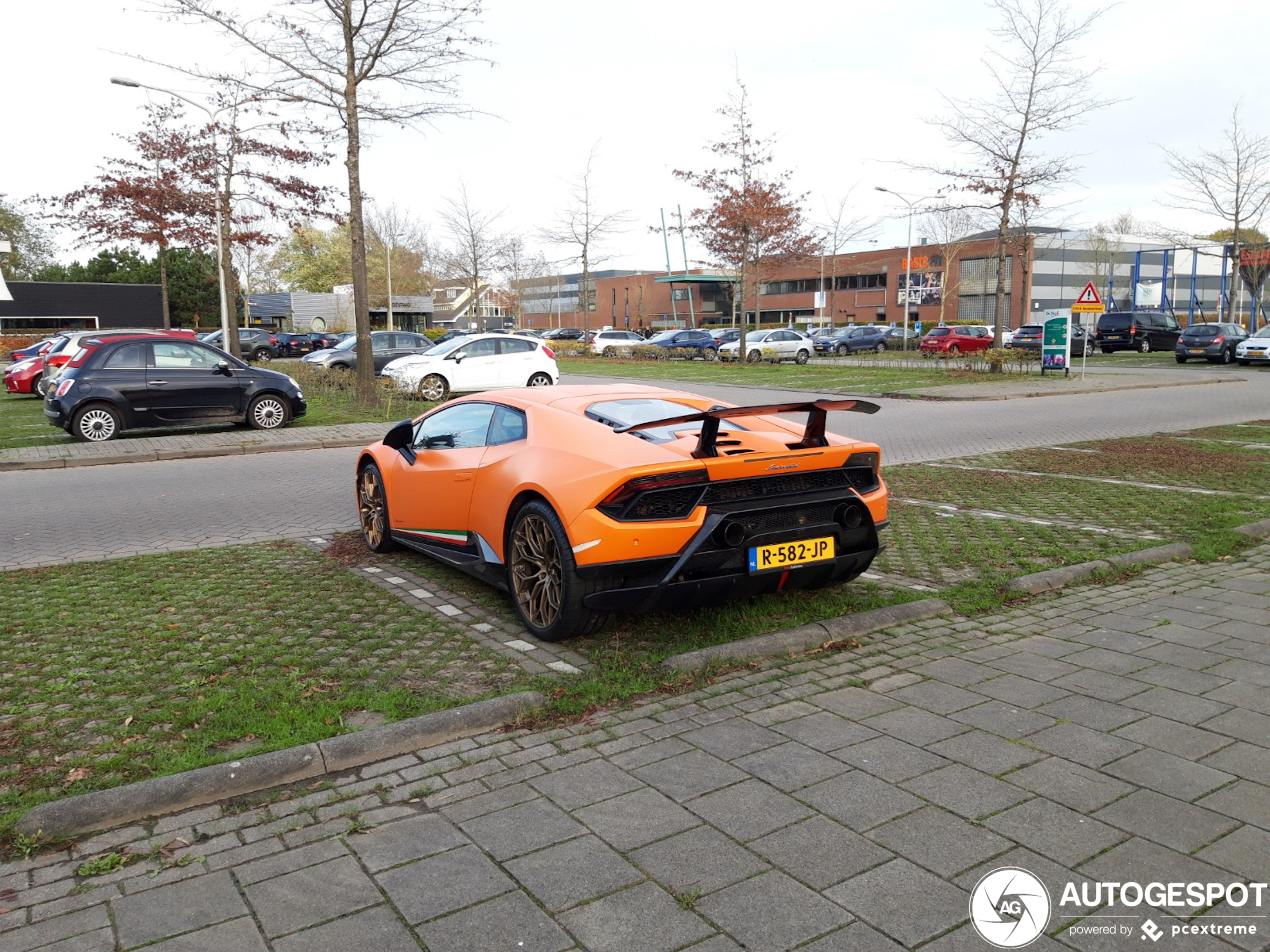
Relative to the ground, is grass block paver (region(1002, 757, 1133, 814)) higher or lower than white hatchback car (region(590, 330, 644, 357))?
lower

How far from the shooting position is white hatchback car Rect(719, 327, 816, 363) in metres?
38.1

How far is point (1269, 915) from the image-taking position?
104 inches

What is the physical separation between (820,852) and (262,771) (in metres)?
2.06

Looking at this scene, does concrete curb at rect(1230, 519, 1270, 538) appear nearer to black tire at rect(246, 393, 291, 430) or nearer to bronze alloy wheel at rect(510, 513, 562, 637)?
bronze alloy wheel at rect(510, 513, 562, 637)

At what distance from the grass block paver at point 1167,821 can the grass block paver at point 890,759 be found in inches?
24.2

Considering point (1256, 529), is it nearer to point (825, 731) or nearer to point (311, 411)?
point (825, 731)

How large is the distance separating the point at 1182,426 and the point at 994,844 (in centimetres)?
1493

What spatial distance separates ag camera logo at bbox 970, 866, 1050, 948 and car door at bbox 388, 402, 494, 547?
12.3 feet

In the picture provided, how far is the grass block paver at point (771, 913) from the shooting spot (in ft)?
8.54

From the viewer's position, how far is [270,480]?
1141cm

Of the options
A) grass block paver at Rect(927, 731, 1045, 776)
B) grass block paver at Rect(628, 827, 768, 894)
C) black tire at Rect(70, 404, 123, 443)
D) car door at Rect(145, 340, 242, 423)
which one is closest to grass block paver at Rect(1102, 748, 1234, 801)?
grass block paver at Rect(927, 731, 1045, 776)

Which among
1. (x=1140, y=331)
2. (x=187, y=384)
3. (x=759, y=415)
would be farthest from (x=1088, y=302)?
(x=759, y=415)

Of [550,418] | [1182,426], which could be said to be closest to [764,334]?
[1182,426]

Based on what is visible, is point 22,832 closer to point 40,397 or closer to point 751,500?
point 751,500
